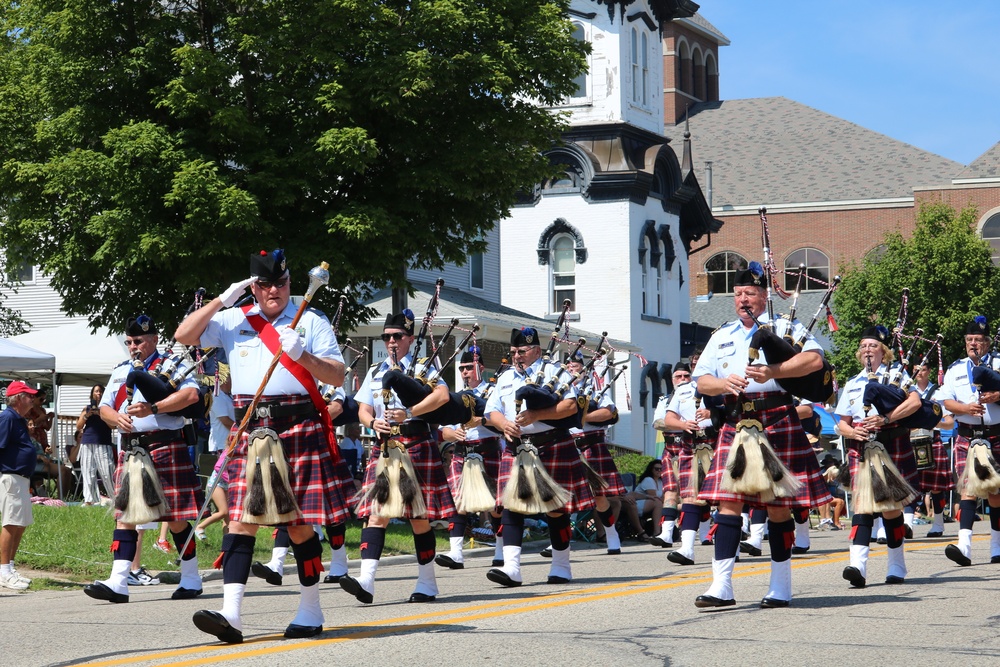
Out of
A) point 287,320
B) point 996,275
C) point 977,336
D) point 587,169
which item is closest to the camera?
point 287,320

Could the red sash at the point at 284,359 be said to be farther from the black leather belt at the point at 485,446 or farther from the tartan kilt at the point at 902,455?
the black leather belt at the point at 485,446

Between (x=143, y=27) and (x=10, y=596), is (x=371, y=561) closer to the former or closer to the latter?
(x=10, y=596)

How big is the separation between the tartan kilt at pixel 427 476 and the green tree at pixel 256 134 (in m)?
8.00

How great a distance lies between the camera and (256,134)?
1847cm

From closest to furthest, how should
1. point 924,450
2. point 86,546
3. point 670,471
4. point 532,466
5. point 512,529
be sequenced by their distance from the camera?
A: point 512,529, point 532,466, point 86,546, point 924,450, point 670,471

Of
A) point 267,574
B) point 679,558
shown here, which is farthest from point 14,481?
point 679,558

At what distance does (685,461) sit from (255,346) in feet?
28.3

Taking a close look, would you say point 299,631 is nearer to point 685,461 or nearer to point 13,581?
point 13,581

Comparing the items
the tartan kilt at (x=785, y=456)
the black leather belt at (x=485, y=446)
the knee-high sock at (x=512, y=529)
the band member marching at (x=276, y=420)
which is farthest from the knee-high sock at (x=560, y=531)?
the black leather belt at (x=485, y=446)

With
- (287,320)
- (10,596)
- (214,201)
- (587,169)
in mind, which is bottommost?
(10,596)

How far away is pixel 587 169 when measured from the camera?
40188 millimetres

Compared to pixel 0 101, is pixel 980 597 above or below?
below

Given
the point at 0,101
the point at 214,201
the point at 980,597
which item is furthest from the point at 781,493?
the point at 0,101

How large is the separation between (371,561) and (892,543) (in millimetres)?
3830
